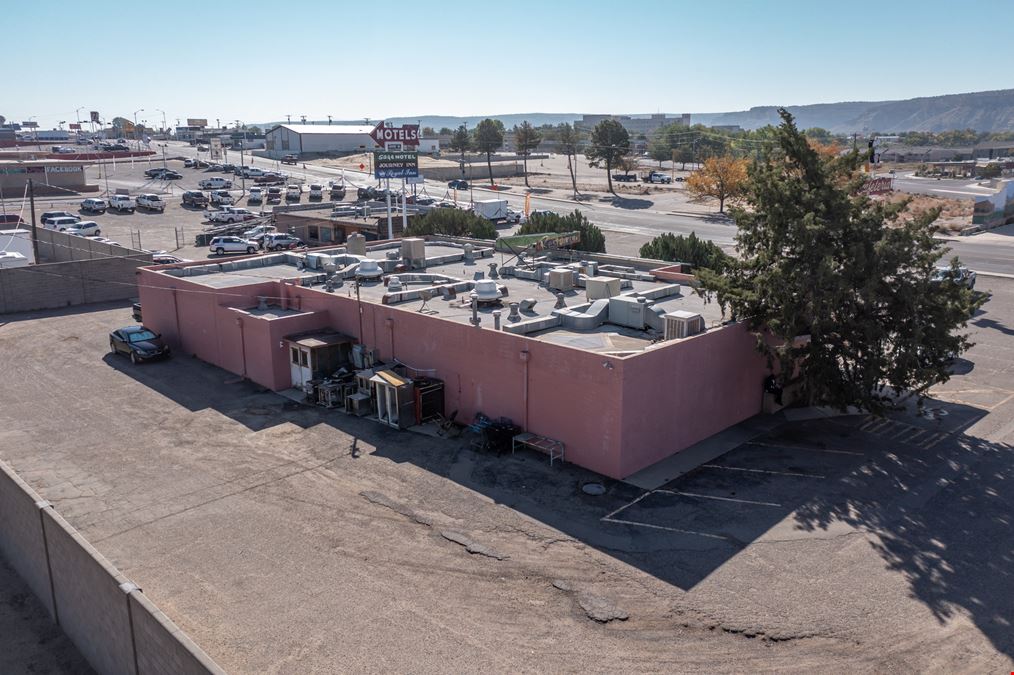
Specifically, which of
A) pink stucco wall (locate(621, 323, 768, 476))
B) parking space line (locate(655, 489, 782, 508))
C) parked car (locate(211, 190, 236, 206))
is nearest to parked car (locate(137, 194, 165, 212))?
parked car (locate(211, 190, 236, 206))

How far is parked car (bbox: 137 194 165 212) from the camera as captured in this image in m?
89.8

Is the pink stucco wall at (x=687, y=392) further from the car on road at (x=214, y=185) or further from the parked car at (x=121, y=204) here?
the car on road at (x=214, y=185)

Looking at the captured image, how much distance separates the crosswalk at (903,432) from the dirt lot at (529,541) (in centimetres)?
12

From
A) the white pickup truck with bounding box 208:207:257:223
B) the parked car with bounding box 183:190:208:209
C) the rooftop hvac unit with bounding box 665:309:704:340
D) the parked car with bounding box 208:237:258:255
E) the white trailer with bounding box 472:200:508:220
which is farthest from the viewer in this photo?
the parked car with bounding box 183:190:208:209

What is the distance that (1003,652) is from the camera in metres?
14.9

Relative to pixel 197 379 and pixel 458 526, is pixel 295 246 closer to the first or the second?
pixel 197 379

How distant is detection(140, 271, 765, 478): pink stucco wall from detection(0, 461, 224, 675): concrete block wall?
1257 cm

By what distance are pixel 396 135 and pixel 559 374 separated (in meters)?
33.2

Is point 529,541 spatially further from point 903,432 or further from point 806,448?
point 903,432

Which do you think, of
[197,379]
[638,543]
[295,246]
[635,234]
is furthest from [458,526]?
[635,234]

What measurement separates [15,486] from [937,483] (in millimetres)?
23742

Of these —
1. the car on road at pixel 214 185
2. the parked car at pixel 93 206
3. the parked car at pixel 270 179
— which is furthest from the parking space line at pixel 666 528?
the parked car at pixel 270 179

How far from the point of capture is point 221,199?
313 feet

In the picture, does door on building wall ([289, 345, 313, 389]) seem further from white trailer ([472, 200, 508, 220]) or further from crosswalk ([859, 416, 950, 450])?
white trailer ([472, 200, 508, 220])
